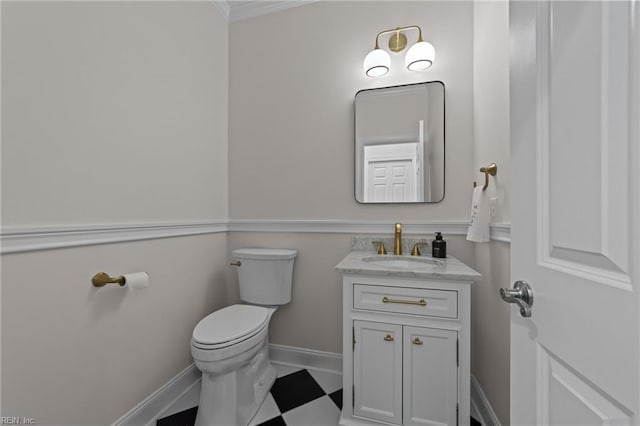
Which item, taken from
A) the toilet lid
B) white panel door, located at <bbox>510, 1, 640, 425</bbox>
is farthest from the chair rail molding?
white panel door, located at <bbox>510, 1, 640, 425</bbox>

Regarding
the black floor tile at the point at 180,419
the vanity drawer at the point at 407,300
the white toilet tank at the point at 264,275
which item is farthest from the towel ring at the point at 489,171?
the black floor tile at the point at 180,419

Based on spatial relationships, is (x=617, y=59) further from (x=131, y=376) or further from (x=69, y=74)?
(x=131, y=376)

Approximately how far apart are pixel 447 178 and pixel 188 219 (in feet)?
5.11

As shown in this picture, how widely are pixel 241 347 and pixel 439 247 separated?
114 cm

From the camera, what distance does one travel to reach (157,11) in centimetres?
144

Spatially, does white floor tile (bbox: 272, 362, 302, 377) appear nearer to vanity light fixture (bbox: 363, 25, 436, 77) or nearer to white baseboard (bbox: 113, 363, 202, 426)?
white baseboard (bbox: 113, 363, 202, 426)

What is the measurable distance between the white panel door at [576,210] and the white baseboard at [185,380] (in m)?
1.34

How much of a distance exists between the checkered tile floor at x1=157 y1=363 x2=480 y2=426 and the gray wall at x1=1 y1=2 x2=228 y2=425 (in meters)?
0.19

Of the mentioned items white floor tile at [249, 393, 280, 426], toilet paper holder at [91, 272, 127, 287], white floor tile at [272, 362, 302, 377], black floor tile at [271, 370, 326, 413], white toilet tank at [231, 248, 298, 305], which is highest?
toilet paper holder at [91, 272, 127, 287]

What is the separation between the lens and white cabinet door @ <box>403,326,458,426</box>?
3.89 feet

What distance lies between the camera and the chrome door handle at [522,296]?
0.59 metres

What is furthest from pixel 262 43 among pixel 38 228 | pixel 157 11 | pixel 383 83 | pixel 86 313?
pixel 86 313

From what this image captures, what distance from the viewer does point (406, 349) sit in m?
1.23

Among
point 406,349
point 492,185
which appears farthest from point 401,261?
point 492,185
